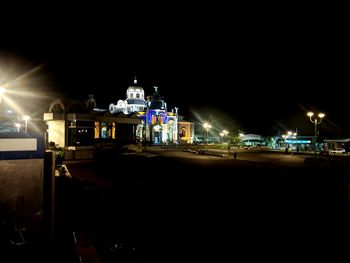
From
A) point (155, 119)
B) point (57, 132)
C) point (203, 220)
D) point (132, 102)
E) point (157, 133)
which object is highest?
point (132, 102)

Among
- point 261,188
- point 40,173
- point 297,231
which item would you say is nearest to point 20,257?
point 40,173

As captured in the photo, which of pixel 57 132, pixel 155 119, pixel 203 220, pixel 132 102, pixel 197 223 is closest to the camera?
pixel 197 223

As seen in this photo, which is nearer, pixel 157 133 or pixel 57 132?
pixel 57 132

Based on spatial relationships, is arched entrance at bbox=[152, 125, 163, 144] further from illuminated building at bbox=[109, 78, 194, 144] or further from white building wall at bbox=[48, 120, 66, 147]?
white building wall at bbox=[48, 120, 66, 147]

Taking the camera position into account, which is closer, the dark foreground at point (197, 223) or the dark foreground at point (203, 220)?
the dark foreground at point (197, 223)

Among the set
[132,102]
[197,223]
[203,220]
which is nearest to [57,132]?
[203,220]

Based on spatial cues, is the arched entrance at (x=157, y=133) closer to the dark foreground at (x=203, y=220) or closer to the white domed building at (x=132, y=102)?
the white domed building at (x=132, y=102)

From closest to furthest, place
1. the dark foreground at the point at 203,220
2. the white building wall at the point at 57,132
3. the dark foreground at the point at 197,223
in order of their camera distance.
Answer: the dark foreground at the point at 197,223
the dark foreground at the point at 203,220
the white building wall at the point at 57,132

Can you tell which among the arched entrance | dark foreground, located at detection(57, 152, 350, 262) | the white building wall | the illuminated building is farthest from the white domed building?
dark foreground, located at detection(57, 152, 350, 262)

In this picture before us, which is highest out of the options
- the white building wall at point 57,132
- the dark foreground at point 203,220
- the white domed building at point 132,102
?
the white domed building at point 132,102

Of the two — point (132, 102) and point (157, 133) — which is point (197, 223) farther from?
point (132, 102)

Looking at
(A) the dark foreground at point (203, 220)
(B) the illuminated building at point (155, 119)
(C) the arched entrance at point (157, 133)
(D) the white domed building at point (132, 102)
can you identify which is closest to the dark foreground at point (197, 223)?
(A) the dark foreground at point (203, 220)

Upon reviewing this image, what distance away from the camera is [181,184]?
13.8 metres

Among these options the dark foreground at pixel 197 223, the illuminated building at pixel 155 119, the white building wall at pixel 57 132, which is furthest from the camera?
the illuminated building at pixel 155 119
